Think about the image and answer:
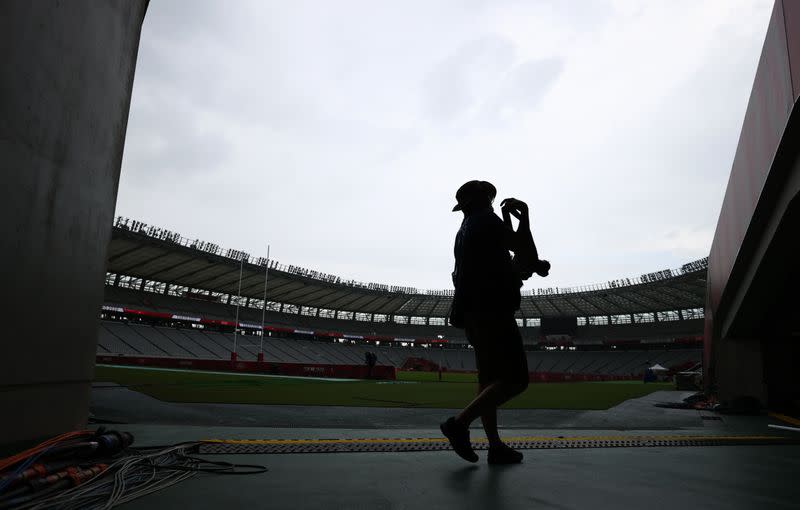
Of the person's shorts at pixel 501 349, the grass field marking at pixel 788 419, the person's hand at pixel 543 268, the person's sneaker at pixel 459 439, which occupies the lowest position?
the grass field marking at pixel 788 419

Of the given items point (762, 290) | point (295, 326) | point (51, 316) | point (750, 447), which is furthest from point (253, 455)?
point (295, 326)

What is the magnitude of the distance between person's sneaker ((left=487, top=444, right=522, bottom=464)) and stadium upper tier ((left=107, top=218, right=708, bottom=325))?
3921 cm

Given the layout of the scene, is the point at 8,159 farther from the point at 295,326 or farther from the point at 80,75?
the point at 295,326

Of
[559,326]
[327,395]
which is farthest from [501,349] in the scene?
[559,326]

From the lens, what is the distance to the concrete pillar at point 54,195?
2330 millimetres

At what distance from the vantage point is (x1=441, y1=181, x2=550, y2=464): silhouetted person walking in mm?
2824

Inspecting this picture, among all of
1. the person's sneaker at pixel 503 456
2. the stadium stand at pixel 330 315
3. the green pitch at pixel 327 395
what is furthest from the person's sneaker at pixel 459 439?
the stadium stand at pixel 330 315

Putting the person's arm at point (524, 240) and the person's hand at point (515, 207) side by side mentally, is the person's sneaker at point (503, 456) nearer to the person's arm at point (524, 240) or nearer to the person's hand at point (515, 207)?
the person's arm at point (524, 240)

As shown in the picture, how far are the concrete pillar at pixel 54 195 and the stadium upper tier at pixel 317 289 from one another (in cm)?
3751

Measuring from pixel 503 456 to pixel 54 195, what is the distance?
3189mm

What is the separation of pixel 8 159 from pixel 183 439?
2.24 m

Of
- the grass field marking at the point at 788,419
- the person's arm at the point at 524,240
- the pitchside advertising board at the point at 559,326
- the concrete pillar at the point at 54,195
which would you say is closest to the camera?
the concrete pillar at the point at 54,195

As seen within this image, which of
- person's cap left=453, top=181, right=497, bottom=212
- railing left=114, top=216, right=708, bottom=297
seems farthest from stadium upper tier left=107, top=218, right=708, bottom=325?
person's cap left=453, top=181, right=497, bottom=212

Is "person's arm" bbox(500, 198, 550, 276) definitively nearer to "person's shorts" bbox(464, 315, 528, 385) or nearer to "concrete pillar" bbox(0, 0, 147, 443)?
"person's shorts" bbox(464, 315, 528, 385)
